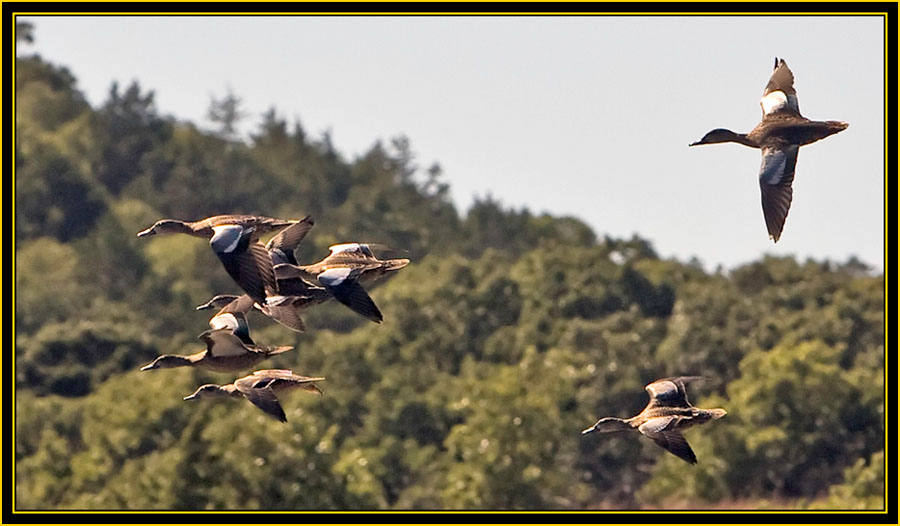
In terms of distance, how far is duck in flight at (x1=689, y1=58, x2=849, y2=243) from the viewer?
73.4ft

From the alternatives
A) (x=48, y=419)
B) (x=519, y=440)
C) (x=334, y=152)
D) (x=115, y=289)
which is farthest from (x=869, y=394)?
(x=334, y=152)

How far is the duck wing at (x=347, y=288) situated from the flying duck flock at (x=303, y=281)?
0.01 meters

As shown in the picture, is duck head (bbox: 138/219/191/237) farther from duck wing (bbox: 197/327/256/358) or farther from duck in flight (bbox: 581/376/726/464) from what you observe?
duck in flight (bbox: 581/376/726/464)

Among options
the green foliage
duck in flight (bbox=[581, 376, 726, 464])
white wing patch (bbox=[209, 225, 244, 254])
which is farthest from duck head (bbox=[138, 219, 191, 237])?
the green foliage

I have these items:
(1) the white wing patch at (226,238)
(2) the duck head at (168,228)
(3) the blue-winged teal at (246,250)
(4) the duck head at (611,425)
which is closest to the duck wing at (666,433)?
(4) the duck head at (611,425)

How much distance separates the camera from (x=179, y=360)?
2298cm

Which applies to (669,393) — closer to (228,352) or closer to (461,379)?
(228,352)

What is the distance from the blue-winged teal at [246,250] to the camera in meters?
20.0

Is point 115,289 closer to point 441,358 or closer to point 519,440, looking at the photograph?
point 441,358

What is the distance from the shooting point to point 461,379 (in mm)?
95000

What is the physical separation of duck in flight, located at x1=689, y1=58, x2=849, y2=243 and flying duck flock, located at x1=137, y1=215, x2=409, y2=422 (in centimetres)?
410

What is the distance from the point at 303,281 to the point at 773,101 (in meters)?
5.81

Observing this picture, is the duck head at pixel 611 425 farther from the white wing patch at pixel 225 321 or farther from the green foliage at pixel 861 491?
the green foliage at pixel 861 491

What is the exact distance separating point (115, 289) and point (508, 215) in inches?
1269
